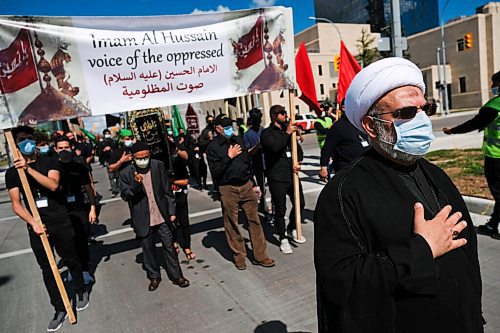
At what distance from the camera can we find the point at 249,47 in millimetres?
4809

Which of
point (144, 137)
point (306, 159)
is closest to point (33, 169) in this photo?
point (144, 137)

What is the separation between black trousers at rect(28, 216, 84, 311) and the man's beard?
3.57 m

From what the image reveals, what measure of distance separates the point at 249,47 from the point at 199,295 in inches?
125

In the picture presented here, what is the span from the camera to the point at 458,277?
1452 millimetres

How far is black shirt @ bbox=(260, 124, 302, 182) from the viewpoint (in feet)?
17.0

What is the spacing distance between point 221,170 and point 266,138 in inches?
36.4

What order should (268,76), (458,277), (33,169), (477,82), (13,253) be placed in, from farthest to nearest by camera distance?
(477,82)
(13,253)
(268,76)
(33,169)
(458,277)

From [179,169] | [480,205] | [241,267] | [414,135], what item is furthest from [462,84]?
[414,135]

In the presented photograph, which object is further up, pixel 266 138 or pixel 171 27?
pixel 171 27

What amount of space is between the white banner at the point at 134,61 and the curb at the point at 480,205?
3.60m

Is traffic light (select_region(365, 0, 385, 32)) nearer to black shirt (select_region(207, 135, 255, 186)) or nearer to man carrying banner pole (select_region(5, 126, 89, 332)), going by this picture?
black shirt (select_region(207, 135, 255, 186))

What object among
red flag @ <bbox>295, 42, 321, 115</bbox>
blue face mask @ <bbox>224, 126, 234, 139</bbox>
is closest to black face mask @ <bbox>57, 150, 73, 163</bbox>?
blue face mask @ <bbox>224, 126, 234, 139</bbox>

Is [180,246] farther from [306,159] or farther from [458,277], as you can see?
[306,159]

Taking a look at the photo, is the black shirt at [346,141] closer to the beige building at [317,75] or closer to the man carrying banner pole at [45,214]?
the man carrying banner pole at [45,214]
